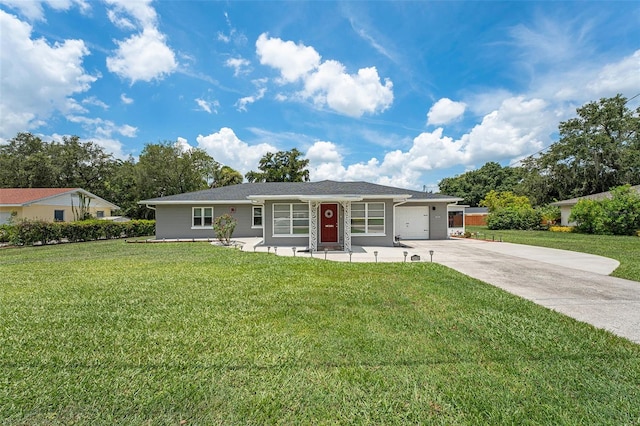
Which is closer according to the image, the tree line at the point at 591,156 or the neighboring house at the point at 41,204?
the neighboring house at the point at 41,204

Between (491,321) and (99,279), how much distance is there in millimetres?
7503

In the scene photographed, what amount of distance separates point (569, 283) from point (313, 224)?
824cm

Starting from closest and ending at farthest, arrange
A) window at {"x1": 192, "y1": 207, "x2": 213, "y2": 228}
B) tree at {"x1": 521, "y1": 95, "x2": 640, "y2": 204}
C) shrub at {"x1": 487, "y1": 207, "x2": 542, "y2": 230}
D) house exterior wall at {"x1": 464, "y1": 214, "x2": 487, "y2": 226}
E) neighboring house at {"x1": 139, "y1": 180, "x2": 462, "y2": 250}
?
1. neighboring house at {"x1": 139, "y1": 180, "x2": 462, "y2": 250}
2. window at {"x1": 192, "y1": 207, "x2": 213, "y2": 228}
3. shrub at {"x1": 487, "y1": 207, "x2": 542, "y2": 230}
4. tree at {"x1": 521, "y1": 95, "x2": 640, "y2": 204}
5. house exterior wall at {"x1": 464, "y1": 214, "x2": 487, "y2": 226}

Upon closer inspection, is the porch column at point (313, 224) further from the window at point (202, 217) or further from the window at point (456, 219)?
the window at point (456, 219)

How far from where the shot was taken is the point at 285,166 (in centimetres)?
3809

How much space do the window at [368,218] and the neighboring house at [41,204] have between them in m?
22.8

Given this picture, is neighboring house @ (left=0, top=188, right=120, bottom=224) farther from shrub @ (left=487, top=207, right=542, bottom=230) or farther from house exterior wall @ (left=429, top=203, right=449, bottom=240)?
shrub @ (left=487, top=207, right=542, bottom=230)

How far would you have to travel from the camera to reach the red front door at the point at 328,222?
13.0 meters

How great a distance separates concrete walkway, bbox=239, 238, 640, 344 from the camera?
4270 mm

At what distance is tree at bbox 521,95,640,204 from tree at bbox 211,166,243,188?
36.5 meters

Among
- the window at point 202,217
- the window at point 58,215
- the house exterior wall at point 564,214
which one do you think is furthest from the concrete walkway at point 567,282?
the window at point 58,215

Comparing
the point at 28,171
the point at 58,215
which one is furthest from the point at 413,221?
the point at 28,171

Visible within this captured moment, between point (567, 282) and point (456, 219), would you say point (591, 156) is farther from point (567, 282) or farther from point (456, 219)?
point (567, 282)

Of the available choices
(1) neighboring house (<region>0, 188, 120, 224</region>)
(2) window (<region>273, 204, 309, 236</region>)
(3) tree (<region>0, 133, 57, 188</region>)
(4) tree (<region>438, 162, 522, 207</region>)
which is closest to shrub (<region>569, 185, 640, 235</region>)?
(2) window (<region>273, 204, 309, 236</region>)
